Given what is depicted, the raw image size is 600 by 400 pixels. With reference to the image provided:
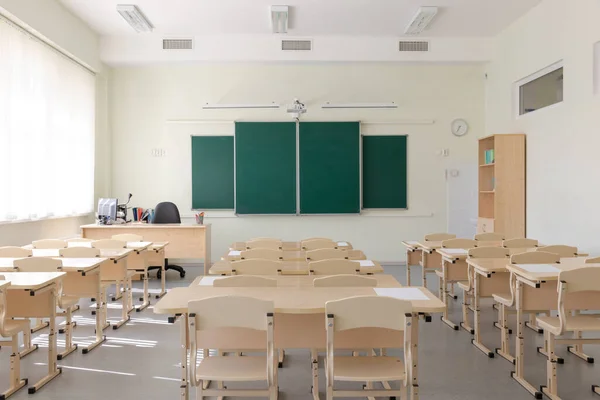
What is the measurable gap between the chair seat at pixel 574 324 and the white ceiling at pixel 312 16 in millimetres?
5071

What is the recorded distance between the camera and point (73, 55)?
294 inches

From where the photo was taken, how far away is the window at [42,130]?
581cm

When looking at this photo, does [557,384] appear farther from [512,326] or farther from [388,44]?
[388,44]

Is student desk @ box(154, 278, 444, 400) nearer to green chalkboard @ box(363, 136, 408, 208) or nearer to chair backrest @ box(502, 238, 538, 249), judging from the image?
chair backrest @ box(502, 238, 538, 249)

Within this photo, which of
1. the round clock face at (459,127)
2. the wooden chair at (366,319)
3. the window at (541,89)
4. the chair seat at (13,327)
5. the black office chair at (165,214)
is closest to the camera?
the wooden chair at (366,319)

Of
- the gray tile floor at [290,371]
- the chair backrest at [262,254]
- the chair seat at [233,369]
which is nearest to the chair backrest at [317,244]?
the chair backrest at [262,254]

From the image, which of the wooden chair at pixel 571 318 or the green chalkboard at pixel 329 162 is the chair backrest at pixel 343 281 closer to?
the wooden chair at pixel 571 318

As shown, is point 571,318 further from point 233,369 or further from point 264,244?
point 264,244

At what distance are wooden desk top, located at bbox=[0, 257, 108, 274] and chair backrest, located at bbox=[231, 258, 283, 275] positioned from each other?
117 cm

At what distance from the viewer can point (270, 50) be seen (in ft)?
27.9

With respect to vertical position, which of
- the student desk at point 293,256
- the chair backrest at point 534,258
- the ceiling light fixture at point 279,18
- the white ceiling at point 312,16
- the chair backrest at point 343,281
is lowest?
the student desk at point 293,256

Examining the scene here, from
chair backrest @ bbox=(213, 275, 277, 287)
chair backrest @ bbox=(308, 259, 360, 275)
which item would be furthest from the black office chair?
chair backrest @ bbox=(213, 275, 277, 287)

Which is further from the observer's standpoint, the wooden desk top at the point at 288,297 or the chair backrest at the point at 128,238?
the chair backrest at the point at 128,238

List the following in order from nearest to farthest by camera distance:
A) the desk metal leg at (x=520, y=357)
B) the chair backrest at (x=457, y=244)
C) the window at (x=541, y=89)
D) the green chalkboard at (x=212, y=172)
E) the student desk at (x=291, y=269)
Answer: the desk metal leg at (x=520, y=357) < the student desk at (x=291, y=269) < the chair backrest at (x=457, y=244) < the window at (x=541, y=89) < the green chalkboard at (x=212, y=172)
